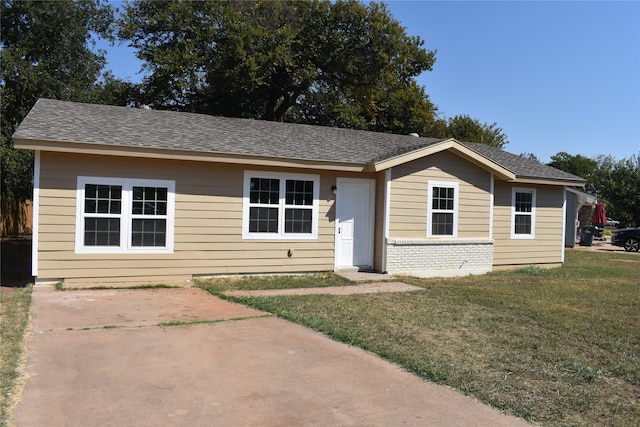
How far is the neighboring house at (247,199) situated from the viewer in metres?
9.93

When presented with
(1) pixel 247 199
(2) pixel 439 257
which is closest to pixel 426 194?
(2) pixel 439 257

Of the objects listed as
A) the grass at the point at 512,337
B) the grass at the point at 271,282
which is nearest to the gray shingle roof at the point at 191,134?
the grass at the point at 271,282

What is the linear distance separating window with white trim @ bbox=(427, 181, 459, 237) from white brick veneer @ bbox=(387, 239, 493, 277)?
0.90ft

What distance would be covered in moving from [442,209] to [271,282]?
16.4 feet

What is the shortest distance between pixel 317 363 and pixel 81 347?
2.71 metres

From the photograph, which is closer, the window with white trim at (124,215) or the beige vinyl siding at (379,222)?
the window with white trim at (124,215)

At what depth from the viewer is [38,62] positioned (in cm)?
2036

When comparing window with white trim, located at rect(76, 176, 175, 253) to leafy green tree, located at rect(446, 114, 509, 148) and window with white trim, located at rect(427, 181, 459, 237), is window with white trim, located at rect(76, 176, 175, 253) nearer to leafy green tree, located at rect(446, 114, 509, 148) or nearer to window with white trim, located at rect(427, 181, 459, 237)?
window with white trim, located at rect(427, 181, 459, 237)

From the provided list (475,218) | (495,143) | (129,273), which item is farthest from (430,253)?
(495,143)

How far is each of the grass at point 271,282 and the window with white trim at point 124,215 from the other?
1291mm

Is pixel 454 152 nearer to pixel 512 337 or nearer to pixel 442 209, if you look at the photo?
pixel 442 209

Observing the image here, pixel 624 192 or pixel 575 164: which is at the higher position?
pixel 575 164

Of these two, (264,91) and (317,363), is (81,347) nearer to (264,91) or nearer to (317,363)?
(317,363)

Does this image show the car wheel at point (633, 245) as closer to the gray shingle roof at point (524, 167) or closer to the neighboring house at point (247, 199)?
the gray shingle roof at point (524, 167)
